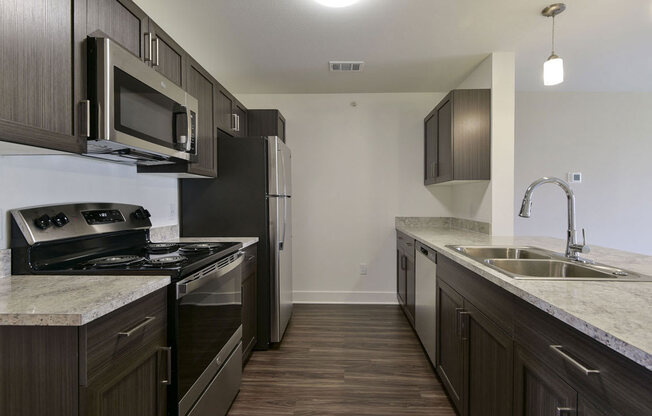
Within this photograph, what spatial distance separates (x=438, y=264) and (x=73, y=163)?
6.93 ft

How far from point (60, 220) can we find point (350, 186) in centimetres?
290

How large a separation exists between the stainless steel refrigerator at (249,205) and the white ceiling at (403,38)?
806 mm

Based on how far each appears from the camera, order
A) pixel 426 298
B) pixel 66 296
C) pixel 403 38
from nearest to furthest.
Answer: pixel 66 296
pixel 426 298
pixel 403 38

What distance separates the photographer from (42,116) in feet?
3.68

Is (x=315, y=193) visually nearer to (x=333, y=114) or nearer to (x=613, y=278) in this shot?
(x=333, y=114)

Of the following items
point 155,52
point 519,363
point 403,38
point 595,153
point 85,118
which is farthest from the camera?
point 595,153

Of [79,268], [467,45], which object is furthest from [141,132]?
[467,45]

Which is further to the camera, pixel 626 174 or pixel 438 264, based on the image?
pixel 626 174

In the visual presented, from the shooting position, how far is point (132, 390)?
43.2 inches

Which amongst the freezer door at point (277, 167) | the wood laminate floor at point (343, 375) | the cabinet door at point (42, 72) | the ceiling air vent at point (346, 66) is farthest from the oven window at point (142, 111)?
the ceiling air vent at point (346, 66)

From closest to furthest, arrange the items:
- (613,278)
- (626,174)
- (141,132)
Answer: (613,278) < (141,132) < (626,174)

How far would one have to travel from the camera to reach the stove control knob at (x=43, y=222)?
4.62 ft

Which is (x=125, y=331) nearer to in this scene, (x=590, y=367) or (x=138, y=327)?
(x=138, y=327)

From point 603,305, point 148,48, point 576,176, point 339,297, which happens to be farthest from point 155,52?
point 576,176
